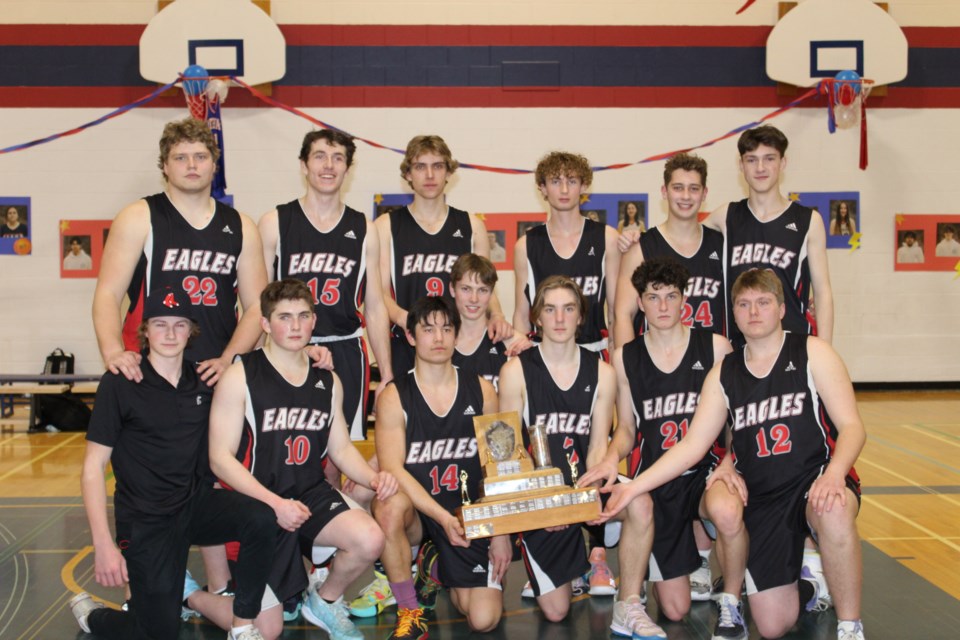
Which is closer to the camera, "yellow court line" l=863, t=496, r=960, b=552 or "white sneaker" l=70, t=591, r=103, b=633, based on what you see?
"white sneaker" l=70, t=591, r=103, b=633

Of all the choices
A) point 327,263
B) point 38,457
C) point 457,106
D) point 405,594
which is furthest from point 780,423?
point 457,106

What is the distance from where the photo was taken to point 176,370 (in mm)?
4086

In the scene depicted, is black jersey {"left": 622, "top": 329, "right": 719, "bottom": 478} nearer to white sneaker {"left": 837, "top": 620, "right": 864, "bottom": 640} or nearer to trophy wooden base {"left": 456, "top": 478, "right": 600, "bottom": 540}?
trophy wooden base {"left": 456, "top": 478, "right": 600, "bottom": 540}

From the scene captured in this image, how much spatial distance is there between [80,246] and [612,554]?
728cm

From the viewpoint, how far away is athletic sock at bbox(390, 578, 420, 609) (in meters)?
4.15

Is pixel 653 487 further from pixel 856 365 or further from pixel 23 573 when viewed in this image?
pixel 856 365

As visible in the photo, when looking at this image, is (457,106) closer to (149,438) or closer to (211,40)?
(211,40)

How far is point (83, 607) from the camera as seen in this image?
4.26 m

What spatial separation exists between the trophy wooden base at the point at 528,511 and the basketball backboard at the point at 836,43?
24.1 ft

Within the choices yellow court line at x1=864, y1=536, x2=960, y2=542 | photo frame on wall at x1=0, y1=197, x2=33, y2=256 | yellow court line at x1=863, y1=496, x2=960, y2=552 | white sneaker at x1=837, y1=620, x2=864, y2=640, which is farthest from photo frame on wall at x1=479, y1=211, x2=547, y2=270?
white sneaker at x1=837, y1=620, x2=864, y2=640

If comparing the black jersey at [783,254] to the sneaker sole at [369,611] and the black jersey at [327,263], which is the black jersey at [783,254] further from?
the sneaker sole at [369,611]

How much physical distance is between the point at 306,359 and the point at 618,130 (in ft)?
22.5

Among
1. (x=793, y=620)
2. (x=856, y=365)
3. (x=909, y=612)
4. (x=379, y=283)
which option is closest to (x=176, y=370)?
(x=379, y=283)

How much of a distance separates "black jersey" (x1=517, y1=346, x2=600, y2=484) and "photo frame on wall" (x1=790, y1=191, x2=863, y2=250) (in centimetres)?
679
